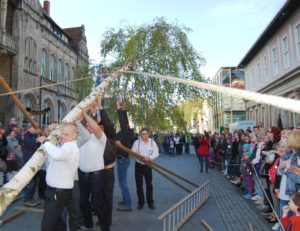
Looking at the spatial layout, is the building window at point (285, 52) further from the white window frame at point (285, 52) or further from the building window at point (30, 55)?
the building window at point (30, 55)

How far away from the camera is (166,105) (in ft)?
66.1

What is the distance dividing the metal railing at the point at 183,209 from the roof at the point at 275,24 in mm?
13461

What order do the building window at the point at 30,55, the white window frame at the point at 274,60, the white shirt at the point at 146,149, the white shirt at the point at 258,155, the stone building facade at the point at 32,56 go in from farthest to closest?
the building window at the point at 30,55, the stone building facade at the point at 32,56, the white window frame at the point at 274,60, the white shirt at the point at 258,155, the white shirt at the point at 146,149

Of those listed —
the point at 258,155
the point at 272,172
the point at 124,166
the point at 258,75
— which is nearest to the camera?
the point at 272,172

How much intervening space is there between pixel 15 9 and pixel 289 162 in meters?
24.7

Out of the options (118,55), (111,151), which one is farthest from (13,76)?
(111,151)

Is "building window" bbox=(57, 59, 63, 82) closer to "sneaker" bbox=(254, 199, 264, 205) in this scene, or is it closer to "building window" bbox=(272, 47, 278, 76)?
"building window" bbox=(272, 47, 278, 76)

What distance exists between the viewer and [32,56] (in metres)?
27.5

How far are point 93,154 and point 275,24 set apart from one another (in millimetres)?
19328

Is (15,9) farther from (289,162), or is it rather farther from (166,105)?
→ (289,162)

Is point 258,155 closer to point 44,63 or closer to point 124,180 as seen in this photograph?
point 124,180

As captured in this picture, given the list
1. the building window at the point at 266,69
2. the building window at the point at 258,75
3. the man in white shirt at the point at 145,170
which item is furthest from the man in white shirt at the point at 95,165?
the building window at the point at 258,75

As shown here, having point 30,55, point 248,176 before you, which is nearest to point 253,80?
point 30,55

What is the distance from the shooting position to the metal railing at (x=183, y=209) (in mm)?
5741
